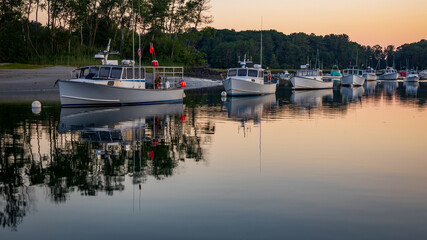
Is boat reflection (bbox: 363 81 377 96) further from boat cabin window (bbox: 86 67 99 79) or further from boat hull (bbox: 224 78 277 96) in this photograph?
boat cabin window (bbox: 86 67 99 79)

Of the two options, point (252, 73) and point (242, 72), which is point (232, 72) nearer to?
point (242, 72)

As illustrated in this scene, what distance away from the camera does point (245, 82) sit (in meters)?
47.6

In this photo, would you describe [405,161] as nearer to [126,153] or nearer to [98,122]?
[126,153]

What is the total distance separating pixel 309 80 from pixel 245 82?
73.4 feet

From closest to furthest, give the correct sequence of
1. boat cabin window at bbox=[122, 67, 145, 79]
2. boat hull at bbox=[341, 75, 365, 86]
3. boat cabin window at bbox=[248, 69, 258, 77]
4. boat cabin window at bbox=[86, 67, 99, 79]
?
1. boat cabin window at bbox=[86, 67, 99, 79]
2. boat cabin window at bbox=[122, 67, 145, 79]
3. boat cabin window at bbox=[248, 69, 258, 77]
4. boat hull at bbox=[341, 75, 365, 86]

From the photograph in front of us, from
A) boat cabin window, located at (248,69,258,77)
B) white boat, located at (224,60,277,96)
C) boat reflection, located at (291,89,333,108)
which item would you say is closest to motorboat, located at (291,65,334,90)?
boat reflection, located at (291,89,333,108)

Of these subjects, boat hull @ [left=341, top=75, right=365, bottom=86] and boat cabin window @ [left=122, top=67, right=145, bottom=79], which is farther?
boat hull @ [left=341, top=75, right=365, bottom=86]

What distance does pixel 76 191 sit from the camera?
397 inches

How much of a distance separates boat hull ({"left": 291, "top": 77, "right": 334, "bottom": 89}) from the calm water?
4568 centimetres

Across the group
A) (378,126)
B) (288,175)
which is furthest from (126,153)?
(378,126)

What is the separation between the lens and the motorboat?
66125 millimetres

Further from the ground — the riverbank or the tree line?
the tree line

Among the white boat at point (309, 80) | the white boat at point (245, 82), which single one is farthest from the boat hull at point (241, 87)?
the white boat at point (309, 80)

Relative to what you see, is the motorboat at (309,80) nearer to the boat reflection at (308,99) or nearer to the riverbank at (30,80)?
the boat reflection at (308,99)
